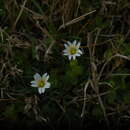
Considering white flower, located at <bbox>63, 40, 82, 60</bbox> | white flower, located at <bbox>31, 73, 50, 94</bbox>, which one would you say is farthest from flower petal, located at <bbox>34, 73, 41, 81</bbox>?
white flower, located at <bbox>63, 40, 82, 60</bbox>

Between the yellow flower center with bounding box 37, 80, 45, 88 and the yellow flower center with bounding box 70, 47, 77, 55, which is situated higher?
the yellow flower center with bounding box 70, 47, 77, 55

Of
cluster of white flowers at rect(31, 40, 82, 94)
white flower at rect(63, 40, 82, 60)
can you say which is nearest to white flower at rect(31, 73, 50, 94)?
cluster of white flowers at rect(31, 40, 82, 94)

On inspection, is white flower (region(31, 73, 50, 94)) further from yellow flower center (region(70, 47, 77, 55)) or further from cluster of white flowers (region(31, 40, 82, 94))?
yellow flower center (region(70, 47, 77, 55))

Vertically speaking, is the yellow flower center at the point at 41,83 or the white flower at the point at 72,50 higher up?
the white flower at the point at 72,50

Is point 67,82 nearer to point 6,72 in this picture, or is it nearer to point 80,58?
point 80,58

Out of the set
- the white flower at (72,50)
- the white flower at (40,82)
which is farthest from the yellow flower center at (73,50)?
the white flower at (40,82)

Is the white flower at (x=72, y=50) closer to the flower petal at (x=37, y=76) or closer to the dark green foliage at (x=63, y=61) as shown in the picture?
the dark green foliage at (x=63, y=61)

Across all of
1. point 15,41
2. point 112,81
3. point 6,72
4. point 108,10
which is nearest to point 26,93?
point 6,72

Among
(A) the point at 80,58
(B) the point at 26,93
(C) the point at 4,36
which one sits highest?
(C) the point at 4,36

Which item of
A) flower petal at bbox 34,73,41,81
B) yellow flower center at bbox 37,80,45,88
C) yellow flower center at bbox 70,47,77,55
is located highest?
yellow flower center at bbox 70,47,77,55
